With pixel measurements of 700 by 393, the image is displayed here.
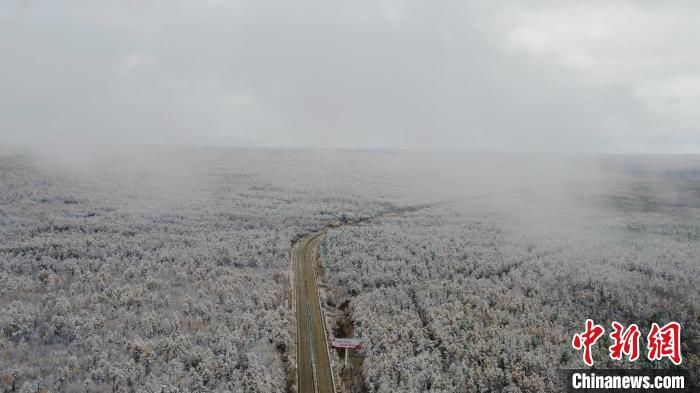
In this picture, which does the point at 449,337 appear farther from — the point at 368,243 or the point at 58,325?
the point at 58,325

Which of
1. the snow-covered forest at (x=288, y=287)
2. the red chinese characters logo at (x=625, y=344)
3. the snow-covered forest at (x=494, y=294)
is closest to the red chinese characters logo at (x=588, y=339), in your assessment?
the snow-covered forest at (x=494, y=294)

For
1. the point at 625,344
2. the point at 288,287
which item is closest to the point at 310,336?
the point at 288,287

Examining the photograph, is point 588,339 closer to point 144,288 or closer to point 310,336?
point 310,336

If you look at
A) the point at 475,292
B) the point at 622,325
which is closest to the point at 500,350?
the point at 475,292

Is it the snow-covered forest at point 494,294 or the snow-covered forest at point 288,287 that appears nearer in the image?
the snow-covered forest at point 288,287

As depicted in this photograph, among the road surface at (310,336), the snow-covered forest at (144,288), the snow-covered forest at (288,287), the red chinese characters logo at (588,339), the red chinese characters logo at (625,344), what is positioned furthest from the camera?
the red chinese characters logo at (625,344)

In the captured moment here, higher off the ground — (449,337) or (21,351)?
(21,351)

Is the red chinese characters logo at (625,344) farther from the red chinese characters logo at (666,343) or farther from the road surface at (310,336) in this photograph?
the road surface at (310,336)

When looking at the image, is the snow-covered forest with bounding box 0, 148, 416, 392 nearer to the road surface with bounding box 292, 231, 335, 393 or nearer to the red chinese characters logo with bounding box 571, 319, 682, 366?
the road surface with bounding box 292, 231, 335, 393
